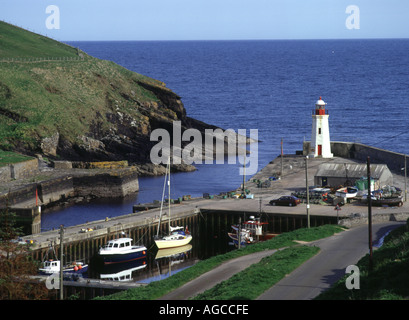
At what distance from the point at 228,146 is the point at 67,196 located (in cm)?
3495

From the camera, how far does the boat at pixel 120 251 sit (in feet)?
186

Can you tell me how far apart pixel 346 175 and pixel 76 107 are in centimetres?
5119

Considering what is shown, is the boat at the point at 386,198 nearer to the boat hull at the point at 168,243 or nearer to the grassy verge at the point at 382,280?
the boat hull at the point at 168,243

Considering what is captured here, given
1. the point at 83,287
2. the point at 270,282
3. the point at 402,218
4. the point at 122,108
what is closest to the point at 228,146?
the point at 122,108

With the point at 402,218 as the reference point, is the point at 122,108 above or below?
above

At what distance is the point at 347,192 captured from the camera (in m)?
66.8

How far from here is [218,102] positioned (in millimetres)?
187875

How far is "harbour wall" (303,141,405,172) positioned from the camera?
262ft

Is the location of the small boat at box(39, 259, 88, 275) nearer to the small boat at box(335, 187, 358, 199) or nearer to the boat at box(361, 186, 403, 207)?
the small boat at box(335, 187, 358, 199)

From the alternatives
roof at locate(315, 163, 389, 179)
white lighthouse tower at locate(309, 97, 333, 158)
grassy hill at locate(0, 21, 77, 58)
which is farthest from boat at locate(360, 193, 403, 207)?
grassy hill at locate(0, 21, 77, 58)

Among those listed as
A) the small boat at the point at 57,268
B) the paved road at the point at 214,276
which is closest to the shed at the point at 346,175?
the paved road at the point at 214,276

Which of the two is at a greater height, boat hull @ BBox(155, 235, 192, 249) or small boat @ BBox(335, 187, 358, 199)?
small boat @ BBox(335, 187, 358, 199)

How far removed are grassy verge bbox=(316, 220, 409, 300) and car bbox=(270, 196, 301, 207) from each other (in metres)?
28.0
